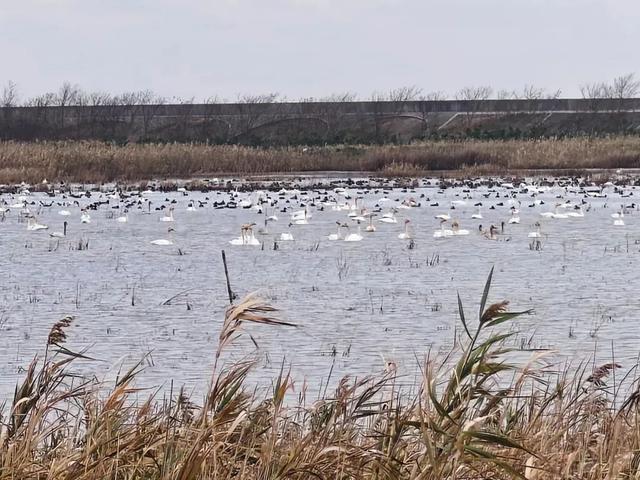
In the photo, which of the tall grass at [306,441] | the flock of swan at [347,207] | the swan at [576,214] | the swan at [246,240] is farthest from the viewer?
the swan at [576,214]

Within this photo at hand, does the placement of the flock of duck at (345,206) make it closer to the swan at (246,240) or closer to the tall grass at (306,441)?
the swan at (246,240)

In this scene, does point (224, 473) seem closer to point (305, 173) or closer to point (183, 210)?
point (183, 210)

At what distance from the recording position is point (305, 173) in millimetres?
46125

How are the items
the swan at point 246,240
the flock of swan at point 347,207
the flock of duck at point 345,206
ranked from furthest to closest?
the flock of duck at point 345,206
the flock of swan at point 347,207
the swan at point 246,240

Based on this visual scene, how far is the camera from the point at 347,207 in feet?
96.6

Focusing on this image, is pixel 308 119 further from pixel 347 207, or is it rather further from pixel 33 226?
pixel 33 226

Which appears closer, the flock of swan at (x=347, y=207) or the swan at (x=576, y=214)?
the flock of swan at (x=347, y=207)

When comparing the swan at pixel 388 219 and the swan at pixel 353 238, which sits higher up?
the swan at pixel 388 219

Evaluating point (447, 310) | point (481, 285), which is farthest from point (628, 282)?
point (447, 310)

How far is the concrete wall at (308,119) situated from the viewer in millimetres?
70000

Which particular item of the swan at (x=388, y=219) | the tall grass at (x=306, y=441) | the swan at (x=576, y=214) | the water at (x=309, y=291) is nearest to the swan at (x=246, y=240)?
the water at (x=309, y=291)

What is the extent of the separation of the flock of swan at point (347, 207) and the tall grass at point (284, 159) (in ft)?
15.4

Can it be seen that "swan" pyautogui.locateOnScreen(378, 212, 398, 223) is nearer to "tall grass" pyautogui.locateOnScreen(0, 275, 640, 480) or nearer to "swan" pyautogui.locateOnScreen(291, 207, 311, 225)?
"swan" pyautogui.locateOnScreen(291, 207, 311, 225)

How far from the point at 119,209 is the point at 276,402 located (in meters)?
25.4
